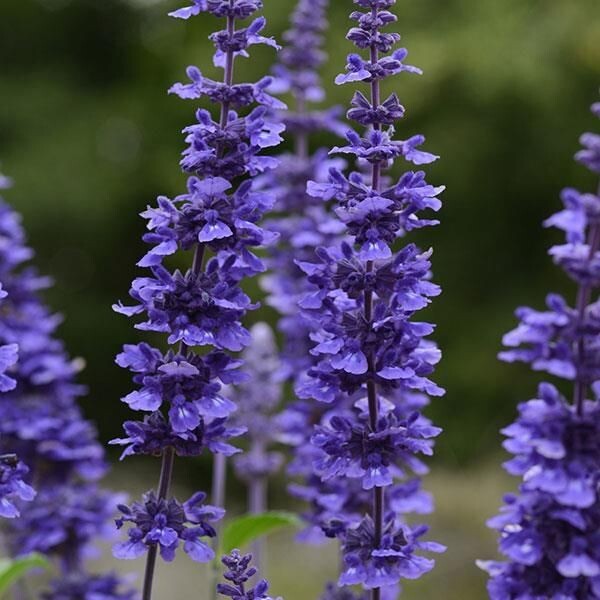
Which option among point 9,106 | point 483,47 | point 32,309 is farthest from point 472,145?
point 32,309

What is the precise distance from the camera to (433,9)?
11.9 metres

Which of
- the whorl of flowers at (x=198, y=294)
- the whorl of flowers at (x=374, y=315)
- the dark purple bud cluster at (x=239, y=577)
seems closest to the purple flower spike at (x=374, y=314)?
the whorl of flowers at (x=374, y=315)

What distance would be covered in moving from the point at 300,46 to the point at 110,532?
2.23 metres

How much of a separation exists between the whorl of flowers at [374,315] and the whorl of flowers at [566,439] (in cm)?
37

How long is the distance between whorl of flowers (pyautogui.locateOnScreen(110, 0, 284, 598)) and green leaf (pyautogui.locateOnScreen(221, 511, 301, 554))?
87 cm

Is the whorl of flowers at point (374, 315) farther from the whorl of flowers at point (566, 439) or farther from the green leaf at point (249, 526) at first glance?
the green leaf at point (249, 526)

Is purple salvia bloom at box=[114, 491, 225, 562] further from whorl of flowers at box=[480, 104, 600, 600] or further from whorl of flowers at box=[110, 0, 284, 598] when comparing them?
whorl of flowers at box=[480, 104, 600, 600]

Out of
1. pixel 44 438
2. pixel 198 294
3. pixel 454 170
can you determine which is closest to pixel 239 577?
pixel 198 294

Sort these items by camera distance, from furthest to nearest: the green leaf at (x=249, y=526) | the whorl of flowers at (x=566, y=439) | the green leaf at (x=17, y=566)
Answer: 1. the green leaf at (x=249, y=526)
2. the green leaf at (x=17, y=566)
3. the whorl of flowers at (x=566, y=439)

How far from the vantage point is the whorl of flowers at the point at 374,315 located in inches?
116

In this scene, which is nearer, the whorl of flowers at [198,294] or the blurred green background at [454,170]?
the whorl of flowers at [198,294]

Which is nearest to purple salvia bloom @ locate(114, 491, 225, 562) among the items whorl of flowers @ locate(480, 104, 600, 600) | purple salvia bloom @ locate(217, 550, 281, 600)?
purple salvia bloom @ locate(217, 550, 281, 600)

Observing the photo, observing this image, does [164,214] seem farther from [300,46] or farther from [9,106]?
[9,106]

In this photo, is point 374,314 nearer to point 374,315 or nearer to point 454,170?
point 374,315
